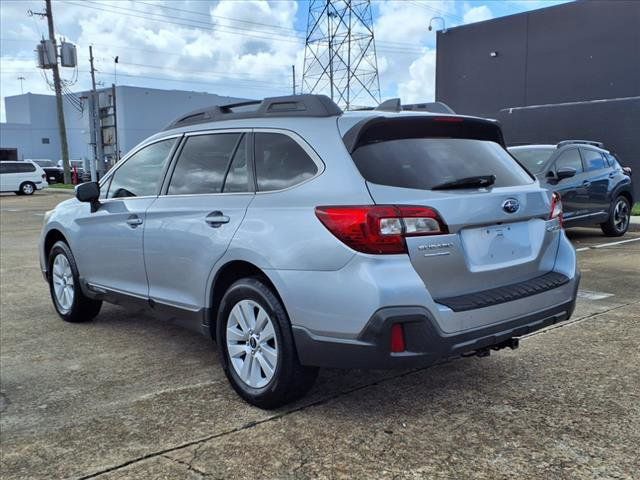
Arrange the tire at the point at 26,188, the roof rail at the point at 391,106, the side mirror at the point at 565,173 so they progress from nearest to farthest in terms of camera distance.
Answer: the roof rail at the point at 391,106 → the side mirror at the point at 565,173 → the tire at the point at 26,188

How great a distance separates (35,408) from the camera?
3.80 meters

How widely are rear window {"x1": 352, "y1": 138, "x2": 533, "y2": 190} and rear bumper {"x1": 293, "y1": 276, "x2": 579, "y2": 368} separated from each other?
0.72 m

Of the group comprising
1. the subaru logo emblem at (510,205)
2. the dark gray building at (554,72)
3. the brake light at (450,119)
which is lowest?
the subaru logo emblem at (510,205)

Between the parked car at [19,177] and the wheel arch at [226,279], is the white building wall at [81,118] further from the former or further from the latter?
the wheel arch at [226,279]

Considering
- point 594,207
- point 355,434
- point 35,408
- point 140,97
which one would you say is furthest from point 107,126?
point 140,97

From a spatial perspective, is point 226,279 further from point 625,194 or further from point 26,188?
point 26,188

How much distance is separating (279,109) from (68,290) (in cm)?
310

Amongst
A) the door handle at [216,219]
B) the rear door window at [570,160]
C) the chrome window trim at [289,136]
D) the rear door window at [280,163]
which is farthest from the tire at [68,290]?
the rear door window at [570,160]

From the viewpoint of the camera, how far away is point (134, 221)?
15.3 ft

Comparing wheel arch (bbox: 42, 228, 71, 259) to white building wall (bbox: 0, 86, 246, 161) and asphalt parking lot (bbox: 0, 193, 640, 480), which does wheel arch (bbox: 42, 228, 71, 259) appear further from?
white building wall (bbox: 0, 86, 246, 161)

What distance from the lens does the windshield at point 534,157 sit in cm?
976

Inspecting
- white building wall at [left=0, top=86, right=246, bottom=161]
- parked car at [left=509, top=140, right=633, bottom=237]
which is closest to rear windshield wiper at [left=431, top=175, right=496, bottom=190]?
parked car at [left=509, top=140, right=633, bottom=237]

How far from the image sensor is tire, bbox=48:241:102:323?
5.59 m

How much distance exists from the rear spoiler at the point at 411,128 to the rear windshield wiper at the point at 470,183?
344mm
